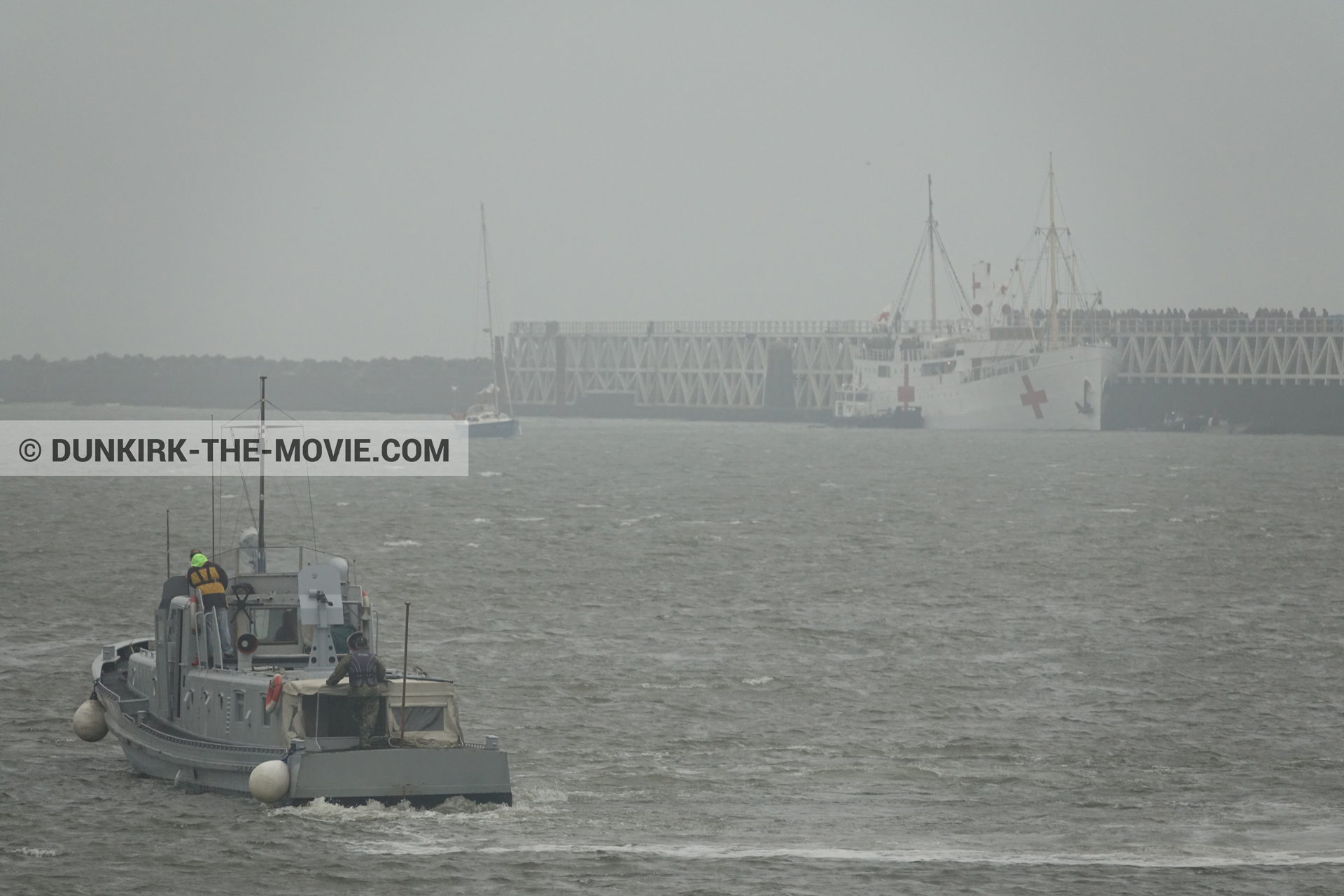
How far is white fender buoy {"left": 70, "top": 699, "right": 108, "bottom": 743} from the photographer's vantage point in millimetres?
29938

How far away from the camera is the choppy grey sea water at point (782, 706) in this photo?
77.4 feet

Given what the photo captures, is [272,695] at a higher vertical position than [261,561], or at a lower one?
lower

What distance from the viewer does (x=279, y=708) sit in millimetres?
25109

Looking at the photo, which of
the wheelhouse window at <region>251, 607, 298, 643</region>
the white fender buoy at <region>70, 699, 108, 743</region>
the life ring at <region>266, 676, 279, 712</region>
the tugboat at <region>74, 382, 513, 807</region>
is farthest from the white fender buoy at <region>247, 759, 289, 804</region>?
the white fender buoy at <region>70, 699, 108, 743</region>

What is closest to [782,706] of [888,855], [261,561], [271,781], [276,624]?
[261,561]

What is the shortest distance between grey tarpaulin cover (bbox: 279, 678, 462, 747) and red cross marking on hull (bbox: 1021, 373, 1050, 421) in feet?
578

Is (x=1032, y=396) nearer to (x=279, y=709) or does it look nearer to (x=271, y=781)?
(x=279, y=709)

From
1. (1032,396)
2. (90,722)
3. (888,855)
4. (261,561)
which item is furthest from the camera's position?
(1032,396)

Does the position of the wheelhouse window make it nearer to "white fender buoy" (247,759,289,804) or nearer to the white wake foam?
"white fender buoy" (247,759,289,804)

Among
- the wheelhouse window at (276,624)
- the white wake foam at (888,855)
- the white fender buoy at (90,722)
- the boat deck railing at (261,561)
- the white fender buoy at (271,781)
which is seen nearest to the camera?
the white wake foam at (888,855)

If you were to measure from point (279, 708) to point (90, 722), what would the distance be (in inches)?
254

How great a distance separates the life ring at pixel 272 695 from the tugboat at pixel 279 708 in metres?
0.02

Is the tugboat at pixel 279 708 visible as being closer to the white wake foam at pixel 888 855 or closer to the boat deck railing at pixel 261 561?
the boat deck railing at pixel 261 561

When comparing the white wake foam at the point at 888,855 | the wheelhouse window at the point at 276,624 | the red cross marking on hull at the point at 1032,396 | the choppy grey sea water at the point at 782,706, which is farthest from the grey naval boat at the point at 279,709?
the red cross marking on hull at the point at 1032,396
